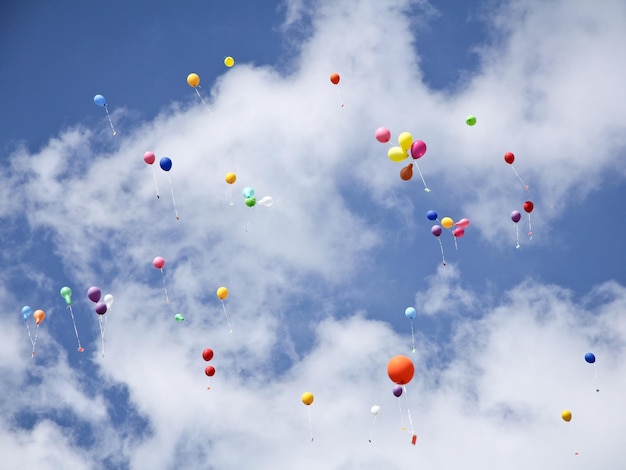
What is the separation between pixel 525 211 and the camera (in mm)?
20688

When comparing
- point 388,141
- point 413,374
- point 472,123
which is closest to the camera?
point 413,374

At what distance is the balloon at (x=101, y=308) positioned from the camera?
19391mm

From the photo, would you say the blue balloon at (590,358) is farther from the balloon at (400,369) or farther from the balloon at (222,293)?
the balloon at (222,293)

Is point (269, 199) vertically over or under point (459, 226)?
over

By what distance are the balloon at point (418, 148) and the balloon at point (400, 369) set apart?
5.78 metres

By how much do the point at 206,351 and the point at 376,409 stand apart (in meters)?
5.67

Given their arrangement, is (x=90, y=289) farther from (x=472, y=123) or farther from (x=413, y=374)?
(x=472, y=123)

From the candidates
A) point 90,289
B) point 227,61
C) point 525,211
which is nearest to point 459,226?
point 525,211

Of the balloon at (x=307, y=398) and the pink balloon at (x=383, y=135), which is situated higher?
the pink balloon at (x=383, y=135)

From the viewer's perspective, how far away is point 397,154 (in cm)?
1806

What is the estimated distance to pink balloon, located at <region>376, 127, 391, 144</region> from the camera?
18.6 metres

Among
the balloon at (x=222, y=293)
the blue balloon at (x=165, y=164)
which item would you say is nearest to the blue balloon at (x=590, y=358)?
the balloon at (x=222, y=293)

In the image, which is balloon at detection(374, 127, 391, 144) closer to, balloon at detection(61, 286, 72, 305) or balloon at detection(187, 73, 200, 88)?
balloon at detection(187, 73, 200, 88)

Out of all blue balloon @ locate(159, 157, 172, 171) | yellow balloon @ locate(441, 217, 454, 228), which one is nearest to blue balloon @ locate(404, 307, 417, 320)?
yellow balloon @ locate(441, 217, 454, 228)
